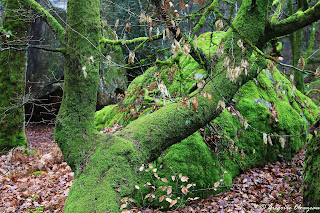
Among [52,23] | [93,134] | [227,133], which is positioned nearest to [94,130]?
[93,134]

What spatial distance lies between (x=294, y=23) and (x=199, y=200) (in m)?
3.63

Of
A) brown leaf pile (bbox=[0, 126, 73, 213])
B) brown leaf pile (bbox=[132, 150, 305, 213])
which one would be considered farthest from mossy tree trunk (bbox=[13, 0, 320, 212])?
brown leaf pile (bbox=[0, 126, 73, 213])

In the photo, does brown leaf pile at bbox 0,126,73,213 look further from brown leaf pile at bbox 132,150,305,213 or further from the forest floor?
brown leaf pile at bbox 132,150,305,213

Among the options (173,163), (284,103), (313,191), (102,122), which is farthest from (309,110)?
(102,122)

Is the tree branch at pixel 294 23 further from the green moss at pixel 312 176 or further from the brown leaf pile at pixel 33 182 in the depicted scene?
the brown leaf pile at pixel 33 182

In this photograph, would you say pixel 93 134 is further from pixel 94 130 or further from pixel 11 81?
pixel 11 81

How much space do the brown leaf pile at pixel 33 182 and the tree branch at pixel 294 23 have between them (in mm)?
4961

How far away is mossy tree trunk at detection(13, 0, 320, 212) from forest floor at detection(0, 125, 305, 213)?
134 centimetres

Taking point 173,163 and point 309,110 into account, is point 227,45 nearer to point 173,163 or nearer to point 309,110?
point 173,163

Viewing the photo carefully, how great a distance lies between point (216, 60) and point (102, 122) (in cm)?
647

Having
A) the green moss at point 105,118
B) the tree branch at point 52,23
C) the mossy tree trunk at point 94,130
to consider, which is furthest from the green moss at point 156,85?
the tree branch at point 52,23

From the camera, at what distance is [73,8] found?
3285mm

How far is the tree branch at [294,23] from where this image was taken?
3.79 meters

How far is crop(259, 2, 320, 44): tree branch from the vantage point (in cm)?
379
